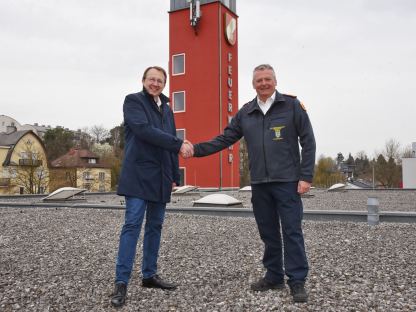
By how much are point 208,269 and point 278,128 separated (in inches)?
72.1

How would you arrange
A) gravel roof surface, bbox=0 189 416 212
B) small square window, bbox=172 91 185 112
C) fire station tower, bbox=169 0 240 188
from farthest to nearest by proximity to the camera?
1. small square window, bbox=172 91 185 112
2. fire station tower, bbox=169 0 240 188
3. gravel roof surface, bbox=0 189 416 212

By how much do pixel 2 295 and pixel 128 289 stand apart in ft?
3.65

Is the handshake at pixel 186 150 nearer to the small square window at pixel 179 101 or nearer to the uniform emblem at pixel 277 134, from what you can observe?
the uniform emblem at pixel 277 134

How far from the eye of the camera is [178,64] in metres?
34.8

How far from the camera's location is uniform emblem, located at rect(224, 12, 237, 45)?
33688 millimetres

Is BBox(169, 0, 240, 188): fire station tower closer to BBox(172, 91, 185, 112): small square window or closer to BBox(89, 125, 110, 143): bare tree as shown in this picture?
BBox(172, 91, 185, 112): small square window

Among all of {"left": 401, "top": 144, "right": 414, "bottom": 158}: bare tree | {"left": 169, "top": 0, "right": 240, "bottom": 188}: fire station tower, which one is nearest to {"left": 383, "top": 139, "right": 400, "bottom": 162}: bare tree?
{"left": 401, "top": 144, "right": 414, "bottom": 158}: bare tree

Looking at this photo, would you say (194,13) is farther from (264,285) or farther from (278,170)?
(264,285)

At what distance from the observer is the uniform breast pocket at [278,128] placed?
153 inches

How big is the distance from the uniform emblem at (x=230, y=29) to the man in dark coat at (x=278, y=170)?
31.0 metres

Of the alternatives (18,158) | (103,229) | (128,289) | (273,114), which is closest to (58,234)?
(103,229)

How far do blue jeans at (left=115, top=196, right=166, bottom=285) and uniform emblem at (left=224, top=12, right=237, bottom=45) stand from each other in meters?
31.4

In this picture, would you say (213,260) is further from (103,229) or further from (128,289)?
(103,229)

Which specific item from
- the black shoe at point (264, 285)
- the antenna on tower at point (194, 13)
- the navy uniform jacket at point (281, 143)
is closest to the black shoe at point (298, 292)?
the black shoe at point (264, 285)
